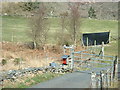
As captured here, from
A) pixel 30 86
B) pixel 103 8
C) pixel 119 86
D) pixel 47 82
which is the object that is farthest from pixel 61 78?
pixel 103 8

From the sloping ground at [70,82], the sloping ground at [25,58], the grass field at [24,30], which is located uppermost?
the grass field at [24,30]

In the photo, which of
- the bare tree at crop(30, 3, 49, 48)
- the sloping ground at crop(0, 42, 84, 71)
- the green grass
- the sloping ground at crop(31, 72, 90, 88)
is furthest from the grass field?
the green grass

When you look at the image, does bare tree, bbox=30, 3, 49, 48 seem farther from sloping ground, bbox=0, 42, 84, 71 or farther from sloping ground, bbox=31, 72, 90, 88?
sloping ground, bbox=31, 72, 90, 88

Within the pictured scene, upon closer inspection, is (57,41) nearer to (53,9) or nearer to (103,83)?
(103,83)

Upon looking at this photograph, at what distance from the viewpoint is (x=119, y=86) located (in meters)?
11.9

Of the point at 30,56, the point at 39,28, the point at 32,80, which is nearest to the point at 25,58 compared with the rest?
the point at 30,56

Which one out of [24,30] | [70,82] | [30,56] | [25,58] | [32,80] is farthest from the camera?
[24,30]

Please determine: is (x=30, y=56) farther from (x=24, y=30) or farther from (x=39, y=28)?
(x=24, y=30)

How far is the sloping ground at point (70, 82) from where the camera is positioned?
38.2ft

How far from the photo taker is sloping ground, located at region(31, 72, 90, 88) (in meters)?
11.6

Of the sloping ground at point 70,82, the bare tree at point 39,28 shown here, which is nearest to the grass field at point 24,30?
the bare tree at point 39,28

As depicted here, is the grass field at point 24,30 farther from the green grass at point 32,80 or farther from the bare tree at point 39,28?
the green grass at point 32,80

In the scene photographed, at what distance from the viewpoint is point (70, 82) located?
12.3 m

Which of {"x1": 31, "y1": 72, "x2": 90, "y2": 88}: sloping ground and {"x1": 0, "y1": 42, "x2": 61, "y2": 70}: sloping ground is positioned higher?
{"x1": 0, "y1": 42, "x2": 61, "y2": 70}: sloping ground
